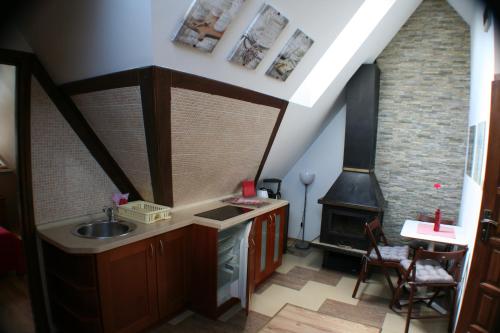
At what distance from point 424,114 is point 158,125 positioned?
2935mm

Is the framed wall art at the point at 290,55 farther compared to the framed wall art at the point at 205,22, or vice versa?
the framed wall art at the point at 290,55

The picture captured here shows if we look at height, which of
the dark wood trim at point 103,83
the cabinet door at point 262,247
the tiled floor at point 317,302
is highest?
the dark wood trim at point 103,83

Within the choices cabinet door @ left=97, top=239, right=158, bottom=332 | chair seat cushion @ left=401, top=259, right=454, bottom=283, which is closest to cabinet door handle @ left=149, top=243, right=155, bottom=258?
cabinet door @ left=97, top=239, right=158, bottom=332

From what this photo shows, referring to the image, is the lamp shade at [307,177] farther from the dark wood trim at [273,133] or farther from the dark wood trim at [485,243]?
the dark wood trim at [485,243]

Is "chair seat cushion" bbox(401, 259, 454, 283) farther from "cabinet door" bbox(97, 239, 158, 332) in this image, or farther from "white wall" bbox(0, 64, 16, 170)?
"white wall" bbox(0, 64, 16, 170)

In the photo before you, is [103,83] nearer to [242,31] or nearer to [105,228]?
[242,31]

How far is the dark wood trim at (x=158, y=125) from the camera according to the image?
1.52 meters

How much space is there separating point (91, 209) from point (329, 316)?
214cm

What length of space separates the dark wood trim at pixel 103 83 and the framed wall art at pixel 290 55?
99 centimetres

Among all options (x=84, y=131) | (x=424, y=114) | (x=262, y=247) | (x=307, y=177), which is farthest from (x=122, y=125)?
(x=424, y=114)

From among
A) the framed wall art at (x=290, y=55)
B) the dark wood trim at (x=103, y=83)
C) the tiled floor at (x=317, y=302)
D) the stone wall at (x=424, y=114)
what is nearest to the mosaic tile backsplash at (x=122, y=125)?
the dark wood trim at (x=103, y=83)

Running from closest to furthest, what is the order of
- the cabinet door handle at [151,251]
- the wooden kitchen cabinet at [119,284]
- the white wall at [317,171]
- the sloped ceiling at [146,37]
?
1. the sloped ceiling at [146,37]
2. the wooden kitchen cabinet at [119,284]
3. the cabinet door handle at [151,251]
4. the white wall at [317,171]

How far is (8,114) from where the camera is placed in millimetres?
1920

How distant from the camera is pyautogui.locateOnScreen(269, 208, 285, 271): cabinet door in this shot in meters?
2.95
